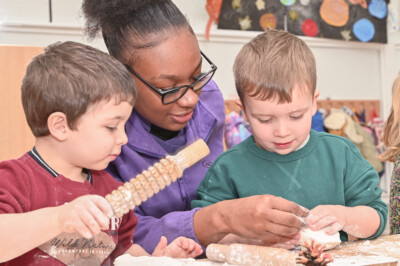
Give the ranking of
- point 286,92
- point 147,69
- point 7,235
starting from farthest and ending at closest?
point 147,69, point 286,92, point 7,235

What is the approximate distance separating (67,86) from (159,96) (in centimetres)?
40

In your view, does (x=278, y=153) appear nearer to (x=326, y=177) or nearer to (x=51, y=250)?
(x=326, y=177)

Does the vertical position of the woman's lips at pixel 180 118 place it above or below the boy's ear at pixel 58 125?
below

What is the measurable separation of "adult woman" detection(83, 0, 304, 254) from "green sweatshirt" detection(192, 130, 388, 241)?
14 cm

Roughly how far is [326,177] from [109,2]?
818 mm

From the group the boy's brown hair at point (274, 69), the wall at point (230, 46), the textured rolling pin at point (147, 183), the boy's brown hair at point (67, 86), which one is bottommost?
the wall at point (230, 46)

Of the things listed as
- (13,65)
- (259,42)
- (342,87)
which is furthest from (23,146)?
(342,87)

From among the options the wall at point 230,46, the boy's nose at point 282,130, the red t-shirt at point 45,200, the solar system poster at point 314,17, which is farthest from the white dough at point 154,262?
the solar system poster at point 314,17

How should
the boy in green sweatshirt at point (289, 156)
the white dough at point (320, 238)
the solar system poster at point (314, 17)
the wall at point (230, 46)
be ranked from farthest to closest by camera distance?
1. the solar system poster at point (314, 17)
2. the wall at point (230, 46)
3. the boy in green sweatshirt at point (289, 156)
4. the white dough at point (320, 238)

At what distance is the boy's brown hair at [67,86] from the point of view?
107cm

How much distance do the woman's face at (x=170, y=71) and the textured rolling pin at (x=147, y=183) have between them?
1.26 ft

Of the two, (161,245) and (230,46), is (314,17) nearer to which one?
(230,46)

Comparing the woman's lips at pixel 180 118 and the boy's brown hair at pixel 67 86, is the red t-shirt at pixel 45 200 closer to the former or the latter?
the boy's brown hair at pixel 67 86

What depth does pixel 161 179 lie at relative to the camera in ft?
3.37
